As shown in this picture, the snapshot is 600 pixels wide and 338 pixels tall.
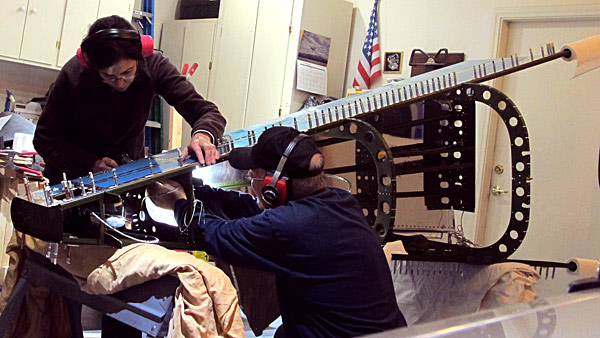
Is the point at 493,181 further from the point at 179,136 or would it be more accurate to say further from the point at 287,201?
the point at 287,201

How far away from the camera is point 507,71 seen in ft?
6.82

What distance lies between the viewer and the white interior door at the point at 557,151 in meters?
4.21

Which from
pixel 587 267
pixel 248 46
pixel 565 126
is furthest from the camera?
pixel 248 46

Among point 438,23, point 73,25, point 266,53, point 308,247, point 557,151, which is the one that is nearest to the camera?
point 308,247

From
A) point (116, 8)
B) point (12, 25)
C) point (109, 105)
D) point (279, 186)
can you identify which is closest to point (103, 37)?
point (109, 105)

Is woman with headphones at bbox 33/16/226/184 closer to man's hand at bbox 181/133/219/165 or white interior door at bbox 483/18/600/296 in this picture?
man's hand at bbox 181/133/219/165

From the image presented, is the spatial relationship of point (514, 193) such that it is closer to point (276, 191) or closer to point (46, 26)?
point (276, 191)

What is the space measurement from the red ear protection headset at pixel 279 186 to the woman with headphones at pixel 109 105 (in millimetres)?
278

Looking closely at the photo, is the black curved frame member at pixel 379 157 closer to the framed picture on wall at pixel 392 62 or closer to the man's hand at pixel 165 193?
the man's hand at pixel 165 193

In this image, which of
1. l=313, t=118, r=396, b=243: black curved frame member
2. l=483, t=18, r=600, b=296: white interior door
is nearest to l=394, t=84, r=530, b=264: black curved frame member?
l=313, t=118, r=396, b=243: black curved frame member

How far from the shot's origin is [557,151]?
4316 mm

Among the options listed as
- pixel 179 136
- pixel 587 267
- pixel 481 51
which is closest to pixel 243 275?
pixel 587 267

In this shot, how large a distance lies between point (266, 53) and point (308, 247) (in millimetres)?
3667

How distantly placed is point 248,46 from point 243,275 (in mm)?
3422
